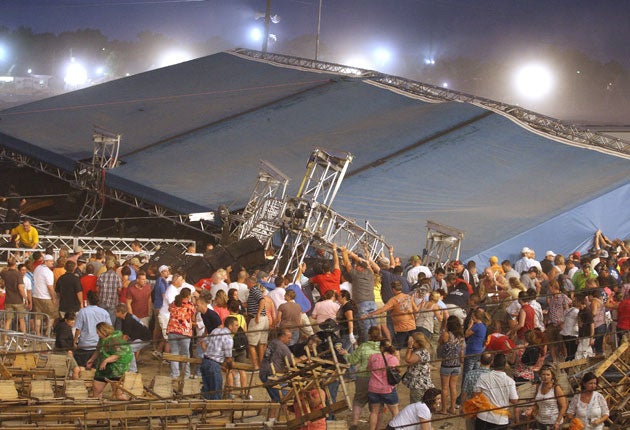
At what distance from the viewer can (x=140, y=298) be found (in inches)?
587

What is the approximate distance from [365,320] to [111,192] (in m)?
10.4

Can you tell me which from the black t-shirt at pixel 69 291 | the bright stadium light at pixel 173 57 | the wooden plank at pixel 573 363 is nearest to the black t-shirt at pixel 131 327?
the black t-shirt at pixel 69 291

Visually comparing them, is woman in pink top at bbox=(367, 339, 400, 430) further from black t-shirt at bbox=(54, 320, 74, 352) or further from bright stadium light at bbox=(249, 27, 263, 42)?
bright stadium light at bbox=(249, 27, 263, 42)

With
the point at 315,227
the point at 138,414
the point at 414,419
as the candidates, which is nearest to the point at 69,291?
the point at 315,227

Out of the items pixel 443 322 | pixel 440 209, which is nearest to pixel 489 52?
pixel 440 209

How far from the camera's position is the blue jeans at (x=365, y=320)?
1433cm

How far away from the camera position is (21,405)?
10414 mm

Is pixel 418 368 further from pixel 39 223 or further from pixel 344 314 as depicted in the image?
pixel 39 223

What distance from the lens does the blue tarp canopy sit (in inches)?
784

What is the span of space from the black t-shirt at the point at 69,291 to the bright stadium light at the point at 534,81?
43.7 m

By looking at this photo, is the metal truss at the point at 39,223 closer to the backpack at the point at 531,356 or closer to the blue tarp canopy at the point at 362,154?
the blue tarp canopy at the point at 362,154

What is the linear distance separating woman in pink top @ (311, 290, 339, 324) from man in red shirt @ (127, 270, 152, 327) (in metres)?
2.34

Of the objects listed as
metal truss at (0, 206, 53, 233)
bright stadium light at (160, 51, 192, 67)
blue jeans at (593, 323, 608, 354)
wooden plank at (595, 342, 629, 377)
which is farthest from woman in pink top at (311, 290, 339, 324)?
bright stadium light at (160, 51, 192, 67)

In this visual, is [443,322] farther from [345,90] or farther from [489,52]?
[489,52]
